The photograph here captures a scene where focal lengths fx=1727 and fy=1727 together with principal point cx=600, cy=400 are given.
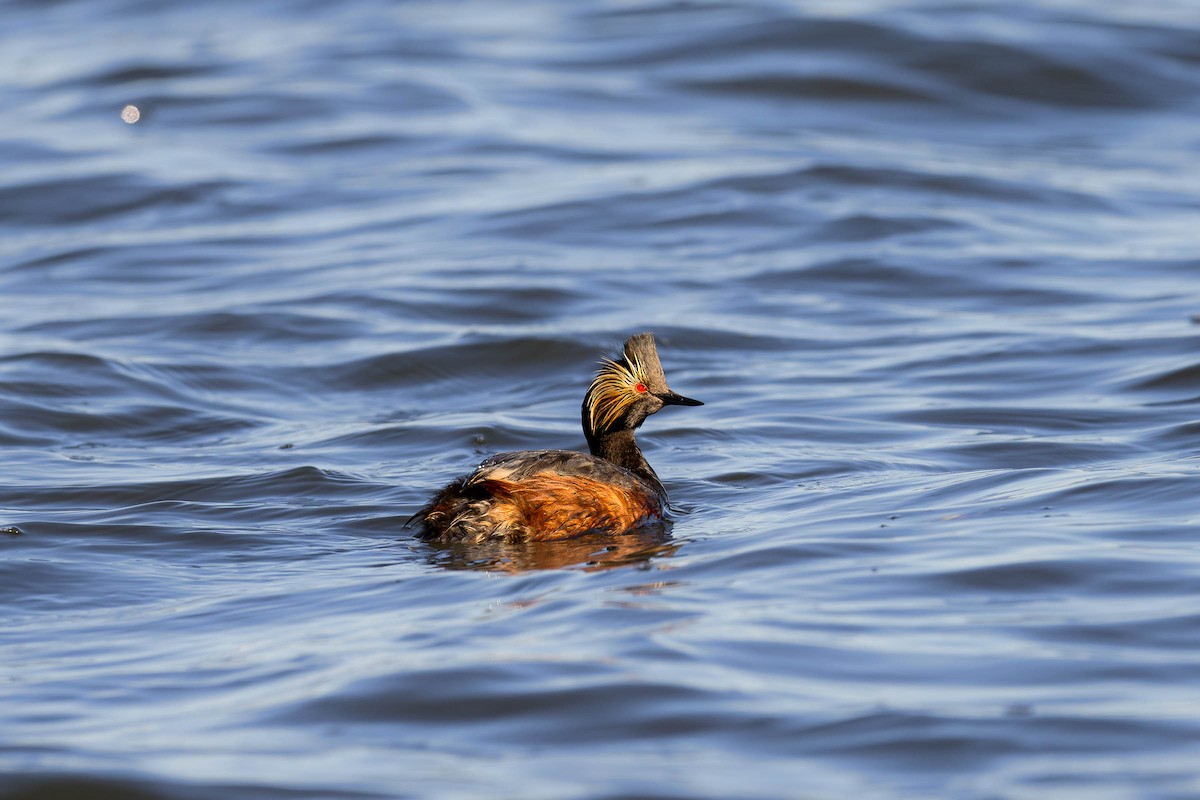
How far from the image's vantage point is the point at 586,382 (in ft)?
40.4

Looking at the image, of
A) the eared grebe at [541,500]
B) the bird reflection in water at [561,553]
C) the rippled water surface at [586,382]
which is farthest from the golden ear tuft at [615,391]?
the bird reflection in water at [561,553]

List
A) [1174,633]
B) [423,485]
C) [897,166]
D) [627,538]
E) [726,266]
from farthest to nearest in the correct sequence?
1. [897,166]
2. [726,266]
3. [423,485]
4. [627,538]
5. [1174,633]

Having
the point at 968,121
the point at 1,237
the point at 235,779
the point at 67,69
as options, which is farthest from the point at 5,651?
the point at 67,69

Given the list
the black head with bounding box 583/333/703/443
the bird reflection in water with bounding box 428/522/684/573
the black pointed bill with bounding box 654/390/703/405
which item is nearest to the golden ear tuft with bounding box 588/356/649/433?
the black head with bounding box 583/333/703/443

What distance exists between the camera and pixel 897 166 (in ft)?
59.9

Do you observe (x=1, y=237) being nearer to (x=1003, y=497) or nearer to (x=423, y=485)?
(x=423, y=485)

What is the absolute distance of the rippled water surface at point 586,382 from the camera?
537 centimetres

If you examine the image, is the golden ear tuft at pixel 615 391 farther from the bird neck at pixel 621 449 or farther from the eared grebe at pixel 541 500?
the eared grebe at pixel 541 500

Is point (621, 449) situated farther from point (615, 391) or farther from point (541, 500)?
point (541, 500)

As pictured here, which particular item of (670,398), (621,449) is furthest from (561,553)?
(670,398)

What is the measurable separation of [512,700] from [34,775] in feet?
4.79

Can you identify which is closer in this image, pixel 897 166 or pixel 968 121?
pixel 897 166

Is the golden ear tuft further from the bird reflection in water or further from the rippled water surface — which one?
the bird reflection in water

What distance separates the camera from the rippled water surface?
537 cm
